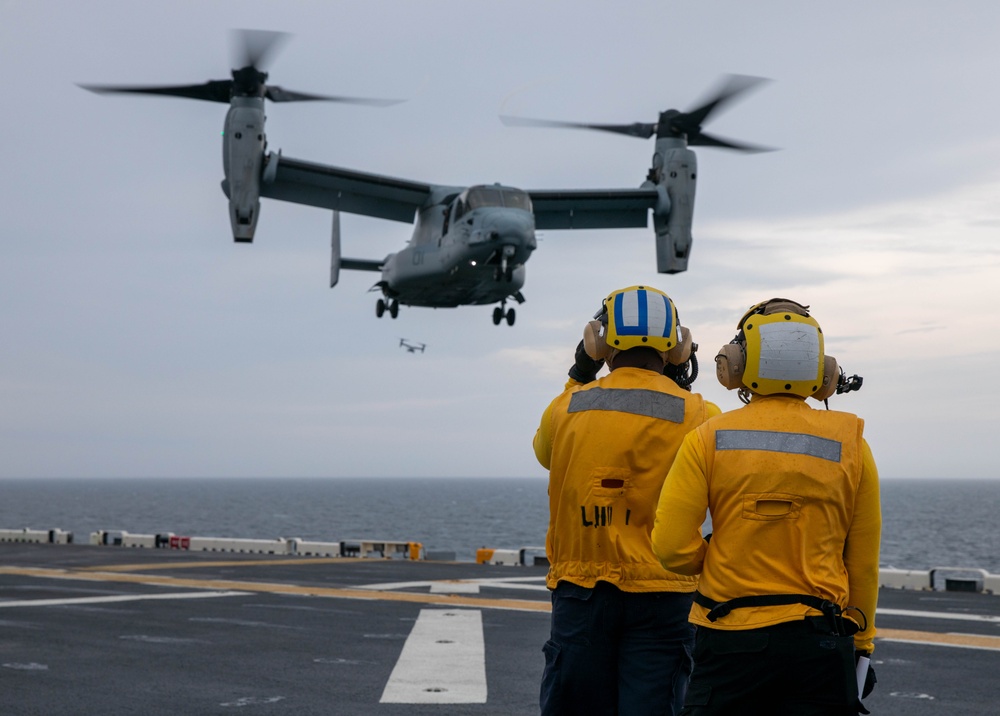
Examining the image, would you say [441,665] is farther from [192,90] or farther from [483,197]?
[192,90]

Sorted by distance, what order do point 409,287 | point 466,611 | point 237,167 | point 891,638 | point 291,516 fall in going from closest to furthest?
point 891,638 → point 466,611 → point 237,167 → point 409,287 → point 291,516

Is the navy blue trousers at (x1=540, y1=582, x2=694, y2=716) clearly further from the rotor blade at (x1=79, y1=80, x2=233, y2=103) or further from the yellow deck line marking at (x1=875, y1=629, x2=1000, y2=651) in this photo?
the rotor blade at (x1=79, y1=80, x2=233, y2=103)

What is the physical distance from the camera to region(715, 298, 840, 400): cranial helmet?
12.1 feet

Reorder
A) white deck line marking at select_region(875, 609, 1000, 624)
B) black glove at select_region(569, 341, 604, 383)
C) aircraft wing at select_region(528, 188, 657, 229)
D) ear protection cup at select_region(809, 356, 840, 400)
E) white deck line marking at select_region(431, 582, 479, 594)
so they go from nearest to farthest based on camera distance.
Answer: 1. ear protection cup at select_region(809, 356, 840, 400)
2. black glove at select_region(569, 341, 604, 383)
3. white deck line marking at select_region(875, 609, 1000, 624)
4. white deck line marking at select_region(431, 582, 479, 594)
5. aircraft wing at select_region(528, 188, 657, 229)

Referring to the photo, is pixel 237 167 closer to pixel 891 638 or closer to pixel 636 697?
pixel 891 638

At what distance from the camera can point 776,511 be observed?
3.55 metres

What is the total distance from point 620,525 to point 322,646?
7201mm

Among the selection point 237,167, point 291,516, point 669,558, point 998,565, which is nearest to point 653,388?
point 669,558

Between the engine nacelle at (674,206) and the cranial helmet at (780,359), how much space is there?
27.6 m

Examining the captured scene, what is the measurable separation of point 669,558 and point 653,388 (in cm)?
87

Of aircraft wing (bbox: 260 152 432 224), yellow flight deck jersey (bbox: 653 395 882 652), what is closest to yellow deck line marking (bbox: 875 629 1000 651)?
yellow flight deck jersey (bbox: 653 395 882 652)

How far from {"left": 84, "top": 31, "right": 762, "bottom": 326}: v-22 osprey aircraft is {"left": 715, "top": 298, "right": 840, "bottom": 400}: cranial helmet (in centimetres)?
2221

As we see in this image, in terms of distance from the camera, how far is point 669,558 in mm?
3660

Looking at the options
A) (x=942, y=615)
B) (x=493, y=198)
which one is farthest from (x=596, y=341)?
(x=493, y=198)
